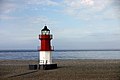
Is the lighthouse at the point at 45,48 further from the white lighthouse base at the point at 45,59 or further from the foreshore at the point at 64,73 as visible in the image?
the foreshore at the point at 64,73

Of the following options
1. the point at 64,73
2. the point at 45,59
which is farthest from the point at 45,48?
the point at 64,73

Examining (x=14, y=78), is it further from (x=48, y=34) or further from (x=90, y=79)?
(x=48, y=34)

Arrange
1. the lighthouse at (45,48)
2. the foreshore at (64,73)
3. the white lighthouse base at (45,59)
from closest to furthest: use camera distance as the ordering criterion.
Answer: the foreshore at (64,73)
the lighthouse at (45,48)
the white lighthouse base at (45,59)

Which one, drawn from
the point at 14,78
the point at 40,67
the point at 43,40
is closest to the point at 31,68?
the point at 40,67

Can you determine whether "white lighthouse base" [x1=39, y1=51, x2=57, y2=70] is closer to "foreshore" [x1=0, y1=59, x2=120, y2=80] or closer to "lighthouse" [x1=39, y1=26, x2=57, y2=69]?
"lighthouse" [x1=39, y1=26, x2=57, y2=69]

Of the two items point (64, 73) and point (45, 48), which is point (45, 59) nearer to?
point (45, 48)

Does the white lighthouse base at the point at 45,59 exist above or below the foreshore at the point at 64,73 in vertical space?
above

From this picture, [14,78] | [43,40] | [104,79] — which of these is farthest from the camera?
[43,40]

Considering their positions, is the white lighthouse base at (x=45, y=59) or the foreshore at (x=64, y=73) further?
the white lighthouse base at (x=45, y=59)

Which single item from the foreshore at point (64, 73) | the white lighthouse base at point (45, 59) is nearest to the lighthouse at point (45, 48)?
the white lighthouse base at point (45, 59)

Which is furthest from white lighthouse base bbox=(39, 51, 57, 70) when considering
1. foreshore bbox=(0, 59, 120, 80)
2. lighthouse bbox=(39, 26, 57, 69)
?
foreshore bbox=(0, 59, 120, 80)

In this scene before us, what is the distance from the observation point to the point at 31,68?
22.1 m

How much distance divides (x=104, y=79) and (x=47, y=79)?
2.83 m

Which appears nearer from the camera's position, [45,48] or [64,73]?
[64,73]
